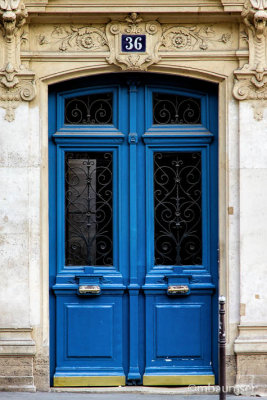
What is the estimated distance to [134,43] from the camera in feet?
32.1

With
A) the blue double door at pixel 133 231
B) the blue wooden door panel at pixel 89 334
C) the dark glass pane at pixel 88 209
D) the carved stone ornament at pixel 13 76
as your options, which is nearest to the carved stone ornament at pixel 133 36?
the blue double door at pixel 133 231

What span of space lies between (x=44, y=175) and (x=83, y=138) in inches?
25.1

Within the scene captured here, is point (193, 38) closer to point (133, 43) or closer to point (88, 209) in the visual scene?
point (133, 43)

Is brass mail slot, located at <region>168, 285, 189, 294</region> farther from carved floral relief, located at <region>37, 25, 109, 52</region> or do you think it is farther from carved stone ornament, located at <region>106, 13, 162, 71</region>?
carved floral relief, located at <region>37, 25, 109, 52</region>

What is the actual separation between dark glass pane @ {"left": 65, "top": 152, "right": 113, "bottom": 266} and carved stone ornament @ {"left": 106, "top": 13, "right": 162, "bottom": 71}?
1.10m

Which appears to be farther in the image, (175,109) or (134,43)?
(175,109)

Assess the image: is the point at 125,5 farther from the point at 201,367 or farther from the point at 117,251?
the point at 201,367

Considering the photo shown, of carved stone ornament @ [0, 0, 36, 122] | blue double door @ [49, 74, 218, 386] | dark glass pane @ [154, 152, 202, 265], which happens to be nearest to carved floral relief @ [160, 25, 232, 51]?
blue double door @ [49, 74, 218, 386]

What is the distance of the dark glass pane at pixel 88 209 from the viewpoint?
10.0 m

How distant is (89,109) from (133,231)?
152 cm

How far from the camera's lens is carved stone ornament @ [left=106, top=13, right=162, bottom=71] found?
9734mm

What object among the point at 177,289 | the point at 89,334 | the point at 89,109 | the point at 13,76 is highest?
the point at 13,76

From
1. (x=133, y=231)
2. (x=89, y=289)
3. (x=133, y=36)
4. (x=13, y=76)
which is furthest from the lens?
(x=133, y=231)

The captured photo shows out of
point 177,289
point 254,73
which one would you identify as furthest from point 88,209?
point 254,73
